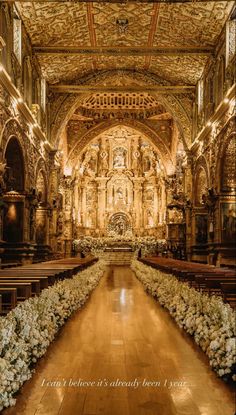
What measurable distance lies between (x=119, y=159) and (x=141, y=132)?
21.7 ft

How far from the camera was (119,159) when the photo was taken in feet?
131

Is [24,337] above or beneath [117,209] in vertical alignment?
beneath

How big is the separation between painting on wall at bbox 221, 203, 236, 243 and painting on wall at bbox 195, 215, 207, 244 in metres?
4.72

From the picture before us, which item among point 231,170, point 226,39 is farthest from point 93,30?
point 231,170

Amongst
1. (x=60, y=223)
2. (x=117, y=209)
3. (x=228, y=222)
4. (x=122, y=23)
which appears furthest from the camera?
(x=117, y=209)

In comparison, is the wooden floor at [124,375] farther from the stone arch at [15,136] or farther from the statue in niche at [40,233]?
the statue in niche at [40,233]

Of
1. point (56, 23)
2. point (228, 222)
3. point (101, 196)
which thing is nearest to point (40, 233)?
point (228, 222)

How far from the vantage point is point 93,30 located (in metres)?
18.6

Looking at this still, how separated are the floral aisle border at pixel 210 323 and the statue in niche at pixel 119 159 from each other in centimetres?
3125

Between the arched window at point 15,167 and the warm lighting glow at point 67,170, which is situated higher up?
the warm lighting glow at point 67,170

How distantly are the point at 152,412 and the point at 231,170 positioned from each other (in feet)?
51.3

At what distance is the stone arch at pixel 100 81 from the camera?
24.5 meters

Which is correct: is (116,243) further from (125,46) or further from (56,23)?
(56,23)

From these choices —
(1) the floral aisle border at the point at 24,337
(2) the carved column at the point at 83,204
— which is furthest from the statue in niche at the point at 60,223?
(1) the floral aisle border at the point at 24,337
